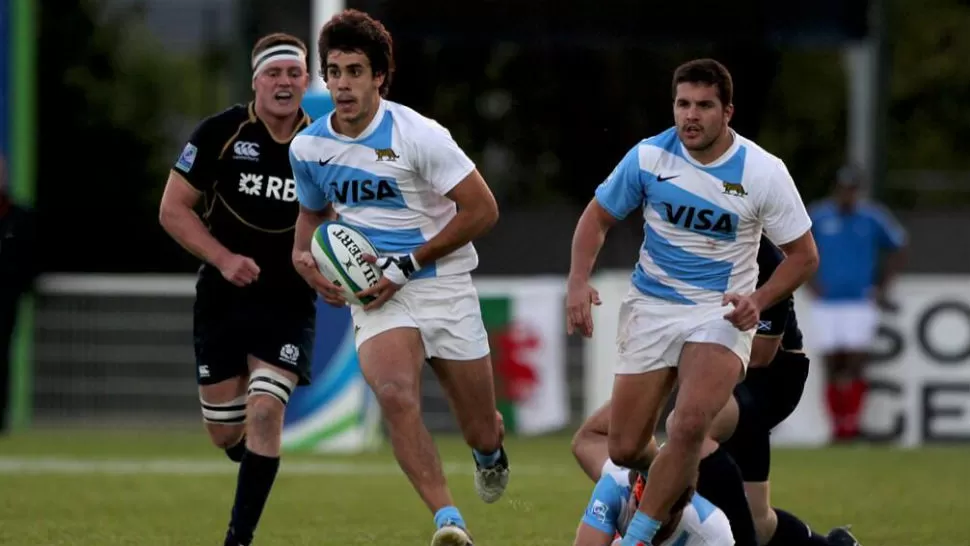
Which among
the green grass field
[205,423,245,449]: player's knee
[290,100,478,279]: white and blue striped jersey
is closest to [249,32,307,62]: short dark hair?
[290,100,478,279]: white and blue striped jersey

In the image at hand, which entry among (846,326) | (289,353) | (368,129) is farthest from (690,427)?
(846,326)

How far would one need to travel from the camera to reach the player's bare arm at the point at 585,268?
7887mm

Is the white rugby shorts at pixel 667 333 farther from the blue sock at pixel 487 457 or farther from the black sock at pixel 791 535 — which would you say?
the black sock at pixel 791 535

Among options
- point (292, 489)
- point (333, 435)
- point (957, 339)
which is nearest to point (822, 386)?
A: point (957, 339)

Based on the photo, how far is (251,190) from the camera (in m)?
9.23

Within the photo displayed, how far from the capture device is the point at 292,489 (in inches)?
503

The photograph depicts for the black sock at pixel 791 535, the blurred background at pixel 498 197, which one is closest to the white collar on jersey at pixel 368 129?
the black sock at pixel 791 535

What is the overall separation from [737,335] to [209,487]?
19.1ft

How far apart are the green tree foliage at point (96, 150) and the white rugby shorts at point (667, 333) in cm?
1498

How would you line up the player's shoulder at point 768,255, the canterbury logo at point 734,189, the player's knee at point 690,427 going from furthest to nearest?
the player's shoulder at point 768,255
the canterbury logo at point 734,189
the player's knee at point 690,427

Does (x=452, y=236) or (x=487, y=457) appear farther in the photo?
(x=487, y=457)

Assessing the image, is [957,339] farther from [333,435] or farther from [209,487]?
[209,487]

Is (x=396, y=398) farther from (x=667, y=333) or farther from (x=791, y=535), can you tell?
(x=791, y=535)

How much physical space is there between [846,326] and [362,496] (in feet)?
19.1
